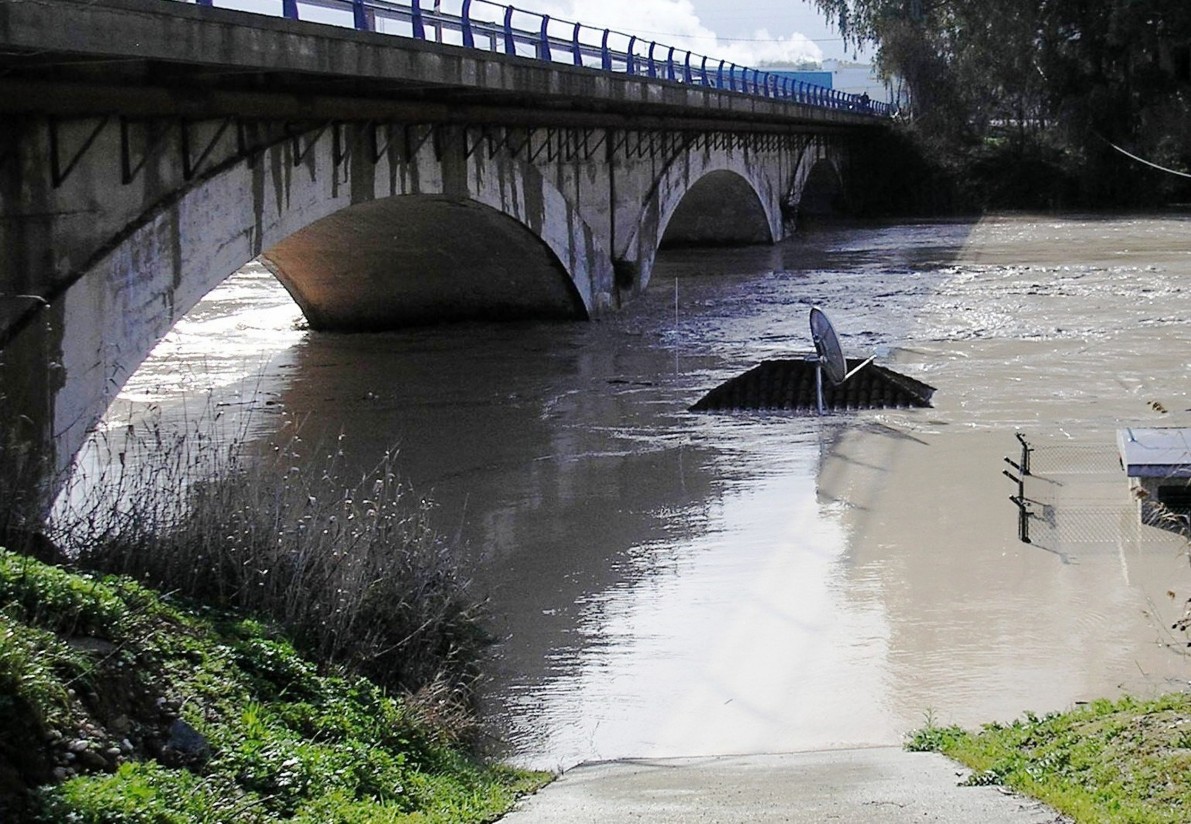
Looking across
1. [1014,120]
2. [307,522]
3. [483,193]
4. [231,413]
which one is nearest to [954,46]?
[1014,120]

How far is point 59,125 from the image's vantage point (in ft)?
45.1

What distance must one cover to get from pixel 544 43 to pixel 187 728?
70.4 feet

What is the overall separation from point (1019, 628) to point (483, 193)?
16230 millimetres

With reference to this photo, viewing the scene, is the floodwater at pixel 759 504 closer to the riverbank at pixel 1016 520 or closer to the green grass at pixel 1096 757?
the riverbank at pixel 1016 520

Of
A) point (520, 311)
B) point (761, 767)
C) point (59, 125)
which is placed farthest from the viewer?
point (520, 311)

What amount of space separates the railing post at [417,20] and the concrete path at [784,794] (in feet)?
45.8

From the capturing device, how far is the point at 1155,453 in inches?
586

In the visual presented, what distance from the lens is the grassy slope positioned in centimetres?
608

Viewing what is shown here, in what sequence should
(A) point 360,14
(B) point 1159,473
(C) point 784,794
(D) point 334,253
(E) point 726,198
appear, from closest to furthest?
1. (C) point 784,794
2. (B) point 1159,473
3. (A) point 360,14
4. (D) point 334,253
5. (E) point 726,198

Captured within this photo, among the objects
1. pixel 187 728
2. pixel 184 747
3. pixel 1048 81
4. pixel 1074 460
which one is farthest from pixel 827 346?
pixel 1048 81

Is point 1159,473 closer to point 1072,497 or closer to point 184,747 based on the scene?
point 1072,497

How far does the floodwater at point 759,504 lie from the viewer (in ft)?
35.0

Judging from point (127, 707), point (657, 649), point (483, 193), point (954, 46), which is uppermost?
point (954, 46)

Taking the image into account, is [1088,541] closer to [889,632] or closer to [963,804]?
[889,632]
